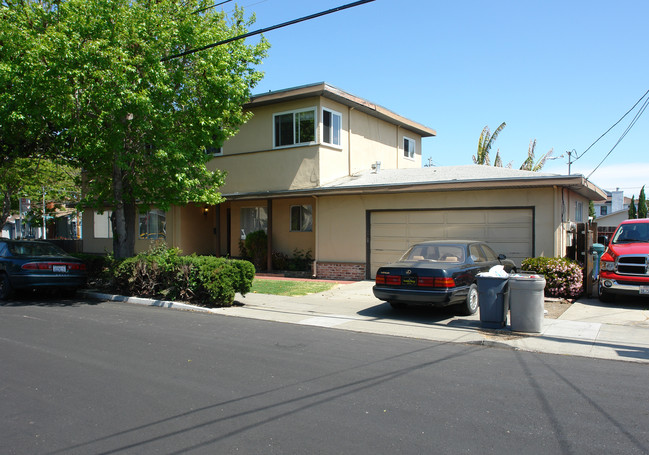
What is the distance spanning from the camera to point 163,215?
71.6ft

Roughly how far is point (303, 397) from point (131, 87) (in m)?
9.60

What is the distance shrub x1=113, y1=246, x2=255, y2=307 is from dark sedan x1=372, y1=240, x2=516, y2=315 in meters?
3.34

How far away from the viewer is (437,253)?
10445 millimetres

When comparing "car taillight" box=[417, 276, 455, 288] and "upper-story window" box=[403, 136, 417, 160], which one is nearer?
"car taillight" box=[417, 276, 455, 288]

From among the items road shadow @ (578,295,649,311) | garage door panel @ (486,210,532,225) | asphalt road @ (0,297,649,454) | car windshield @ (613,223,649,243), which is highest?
garage door panel @ (486,210,532,225)

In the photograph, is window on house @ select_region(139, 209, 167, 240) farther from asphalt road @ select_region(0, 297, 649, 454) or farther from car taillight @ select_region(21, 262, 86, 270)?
asphalt road @ select_region(0, 297, 649, 454)

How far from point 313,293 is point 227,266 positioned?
3151mm

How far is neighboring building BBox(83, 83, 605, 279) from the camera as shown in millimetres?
13539

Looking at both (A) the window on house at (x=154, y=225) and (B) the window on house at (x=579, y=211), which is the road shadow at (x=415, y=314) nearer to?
(B) the window on house at (x=579, y=211)

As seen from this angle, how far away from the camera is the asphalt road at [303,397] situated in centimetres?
410

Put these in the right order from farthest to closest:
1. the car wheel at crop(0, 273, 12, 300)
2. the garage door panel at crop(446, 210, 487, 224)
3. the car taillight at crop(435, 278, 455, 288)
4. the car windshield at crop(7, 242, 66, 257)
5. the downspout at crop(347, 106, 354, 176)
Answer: the downspout at crop(347, 106, 354, 176) → the garage door panel at crop(446, 210, 487, 224) → the car windshield at crop(7, 242, 66, 257) → the car wheel at crop(0, 273, 12, 300) → the car taillight at crop(435, 278, 455, 288)

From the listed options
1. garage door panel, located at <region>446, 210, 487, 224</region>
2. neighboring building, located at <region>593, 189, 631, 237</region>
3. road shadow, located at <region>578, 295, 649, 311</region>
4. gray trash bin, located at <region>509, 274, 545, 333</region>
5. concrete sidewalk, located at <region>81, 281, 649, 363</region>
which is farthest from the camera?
neighboring building, located at <region>593, 189, 631, 237</region>

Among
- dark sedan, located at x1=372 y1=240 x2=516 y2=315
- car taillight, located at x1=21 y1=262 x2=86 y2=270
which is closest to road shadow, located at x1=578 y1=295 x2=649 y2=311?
dark sedan, located at x1=372 y1=240 x2=516 y2=315

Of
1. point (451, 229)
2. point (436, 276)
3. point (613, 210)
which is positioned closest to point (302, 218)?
point (451, 229)
